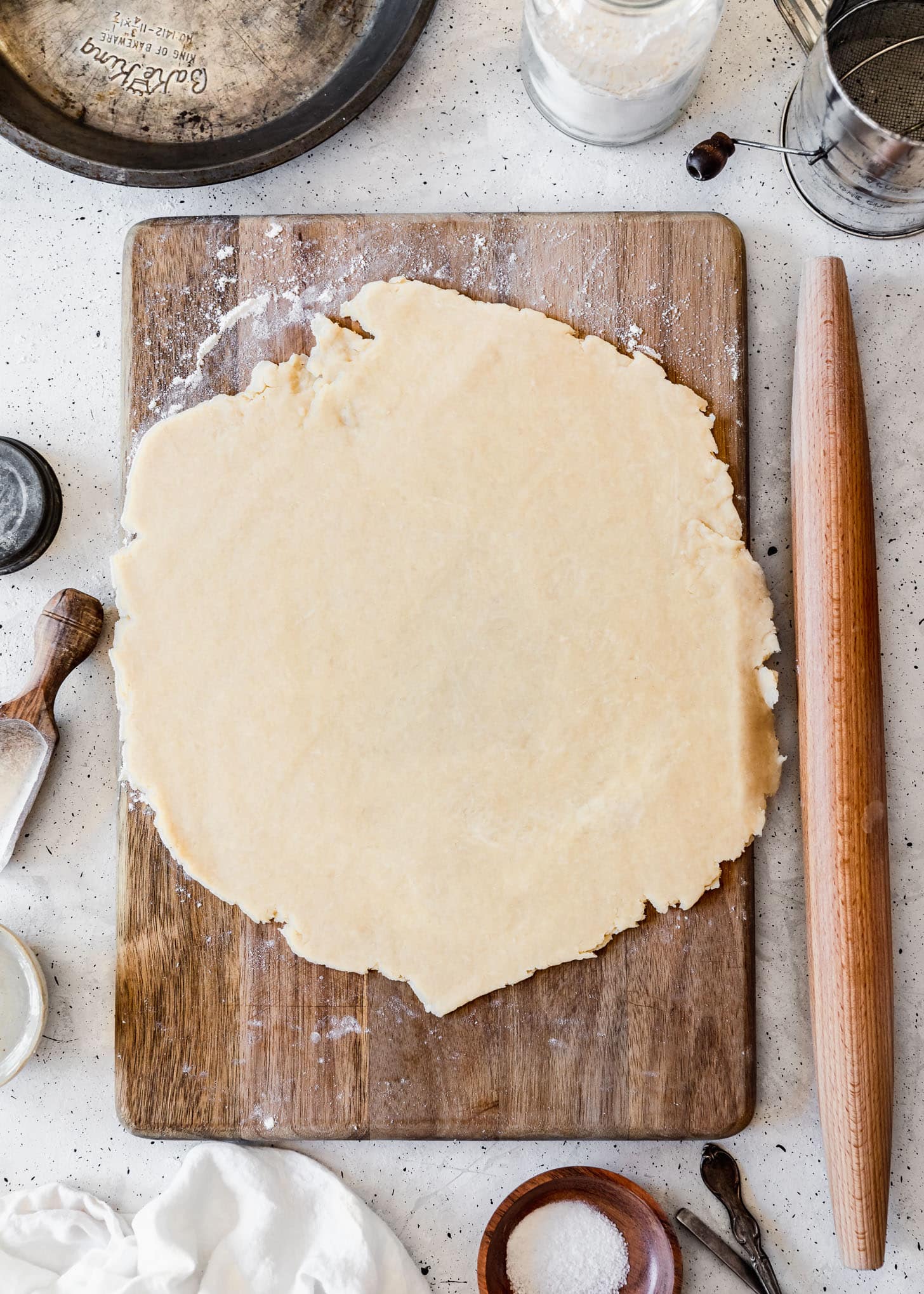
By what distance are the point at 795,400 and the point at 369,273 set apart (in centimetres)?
52

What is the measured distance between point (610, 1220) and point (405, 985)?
1.19 ft

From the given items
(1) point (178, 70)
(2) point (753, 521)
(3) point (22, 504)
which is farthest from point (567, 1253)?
(1) point (178, 70)

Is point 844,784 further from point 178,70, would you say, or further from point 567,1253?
point 178,70

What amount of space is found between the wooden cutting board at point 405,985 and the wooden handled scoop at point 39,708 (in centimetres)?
13

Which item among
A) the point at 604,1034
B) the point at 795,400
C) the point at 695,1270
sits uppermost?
the point at 795,400

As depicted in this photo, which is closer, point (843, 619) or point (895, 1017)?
point (843, 619)

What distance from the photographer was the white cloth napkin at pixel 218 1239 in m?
1.10

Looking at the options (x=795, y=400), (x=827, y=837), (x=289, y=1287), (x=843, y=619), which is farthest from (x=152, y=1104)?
(x=795, y=400)

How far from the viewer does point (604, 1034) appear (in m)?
1.10

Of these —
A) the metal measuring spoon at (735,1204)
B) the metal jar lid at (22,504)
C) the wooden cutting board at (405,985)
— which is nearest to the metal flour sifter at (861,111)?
the wooden cutting board at (405,985)

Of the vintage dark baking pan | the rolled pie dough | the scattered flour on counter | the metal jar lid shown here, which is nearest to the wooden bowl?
the scattered flour on counter

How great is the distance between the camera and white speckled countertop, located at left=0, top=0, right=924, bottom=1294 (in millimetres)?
1135

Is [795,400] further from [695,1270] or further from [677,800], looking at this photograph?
[695,1270]

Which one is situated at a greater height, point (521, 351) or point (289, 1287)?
point (521, 351)
